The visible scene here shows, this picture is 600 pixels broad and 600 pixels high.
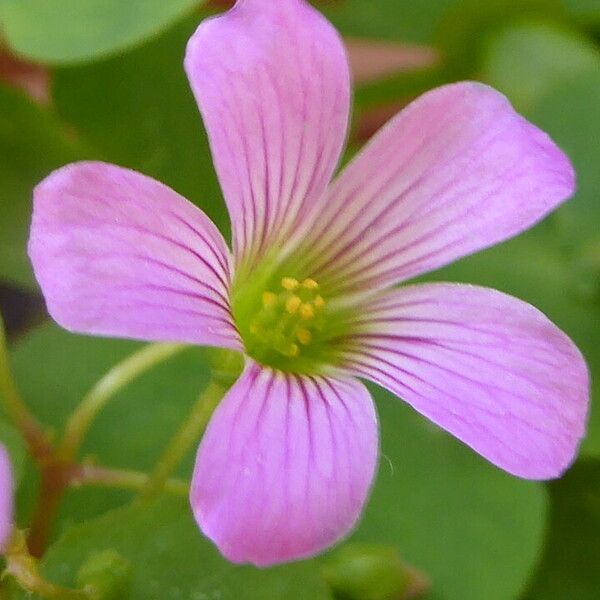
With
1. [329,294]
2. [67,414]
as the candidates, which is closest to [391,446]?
[329,294]

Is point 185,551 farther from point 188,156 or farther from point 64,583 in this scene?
point 188,156

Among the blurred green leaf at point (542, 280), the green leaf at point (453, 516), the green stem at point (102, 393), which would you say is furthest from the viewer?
→ the blurred green leaf at point (542, 280)

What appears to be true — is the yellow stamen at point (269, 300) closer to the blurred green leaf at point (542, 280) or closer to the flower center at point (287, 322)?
the flower center at point (287, 322)

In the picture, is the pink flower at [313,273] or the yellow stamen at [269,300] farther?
the yellow stamen at [269,300]

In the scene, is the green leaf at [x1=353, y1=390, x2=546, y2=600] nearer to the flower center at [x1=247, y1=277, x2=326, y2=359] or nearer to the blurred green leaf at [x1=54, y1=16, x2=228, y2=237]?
the flower center at [x1=247, y1=277, x2=326, y2=359]

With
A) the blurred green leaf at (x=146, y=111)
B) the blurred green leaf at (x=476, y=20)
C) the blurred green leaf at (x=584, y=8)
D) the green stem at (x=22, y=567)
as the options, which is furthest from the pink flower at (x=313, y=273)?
the blurred green leaf at (x=584, y=8)

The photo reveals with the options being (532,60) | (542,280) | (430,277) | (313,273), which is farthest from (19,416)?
(532,60)
